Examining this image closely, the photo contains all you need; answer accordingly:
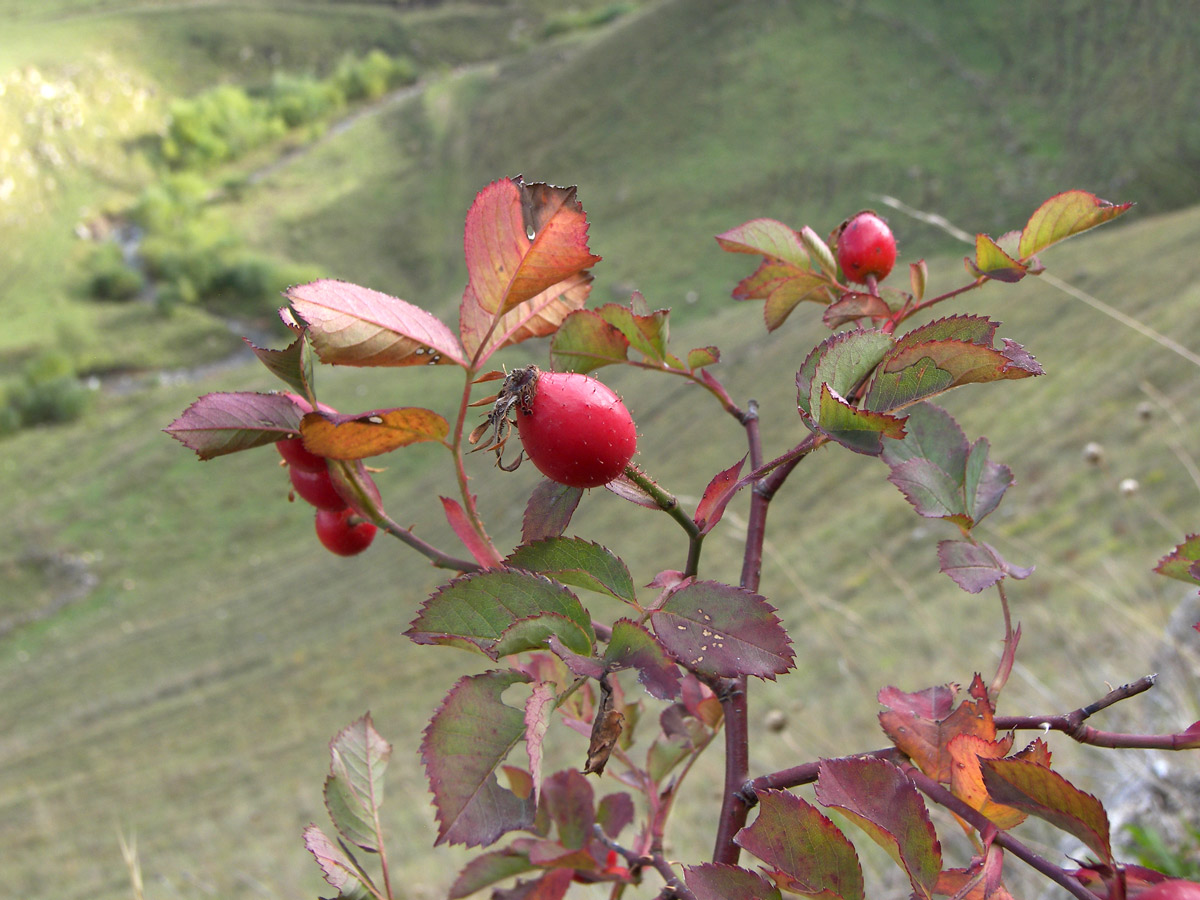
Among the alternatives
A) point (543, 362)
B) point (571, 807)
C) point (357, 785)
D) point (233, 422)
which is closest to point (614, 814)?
point (571, 807)

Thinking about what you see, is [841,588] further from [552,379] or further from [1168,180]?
[1168,180]

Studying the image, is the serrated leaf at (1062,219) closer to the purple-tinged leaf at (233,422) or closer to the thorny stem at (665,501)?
the thorny stem at (665,501)

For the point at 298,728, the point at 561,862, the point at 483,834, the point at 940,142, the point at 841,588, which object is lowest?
the point at 298,728

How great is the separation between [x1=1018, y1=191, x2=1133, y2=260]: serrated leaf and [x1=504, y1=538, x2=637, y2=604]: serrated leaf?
332mm

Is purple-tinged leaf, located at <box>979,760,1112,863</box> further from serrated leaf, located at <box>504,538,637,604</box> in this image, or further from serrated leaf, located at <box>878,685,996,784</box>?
serrated leaf, located at <box>504,538,637,604</box>

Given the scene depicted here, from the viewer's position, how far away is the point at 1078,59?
15906 millimetres

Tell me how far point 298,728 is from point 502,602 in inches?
265

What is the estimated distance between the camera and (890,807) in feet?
1.20

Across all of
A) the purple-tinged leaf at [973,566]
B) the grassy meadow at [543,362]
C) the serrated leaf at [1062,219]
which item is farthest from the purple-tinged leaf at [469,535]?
the grassy meadow at [543,362]

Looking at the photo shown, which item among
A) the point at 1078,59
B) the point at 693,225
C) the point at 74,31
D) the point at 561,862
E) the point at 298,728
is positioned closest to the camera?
the point at 561,862

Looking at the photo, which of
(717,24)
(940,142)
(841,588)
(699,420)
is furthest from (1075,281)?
(717,24)

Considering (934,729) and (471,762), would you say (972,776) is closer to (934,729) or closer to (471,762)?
(934,729)

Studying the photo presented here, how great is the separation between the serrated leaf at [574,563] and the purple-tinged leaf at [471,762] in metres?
0.06

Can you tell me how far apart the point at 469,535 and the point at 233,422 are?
0.46 ft
